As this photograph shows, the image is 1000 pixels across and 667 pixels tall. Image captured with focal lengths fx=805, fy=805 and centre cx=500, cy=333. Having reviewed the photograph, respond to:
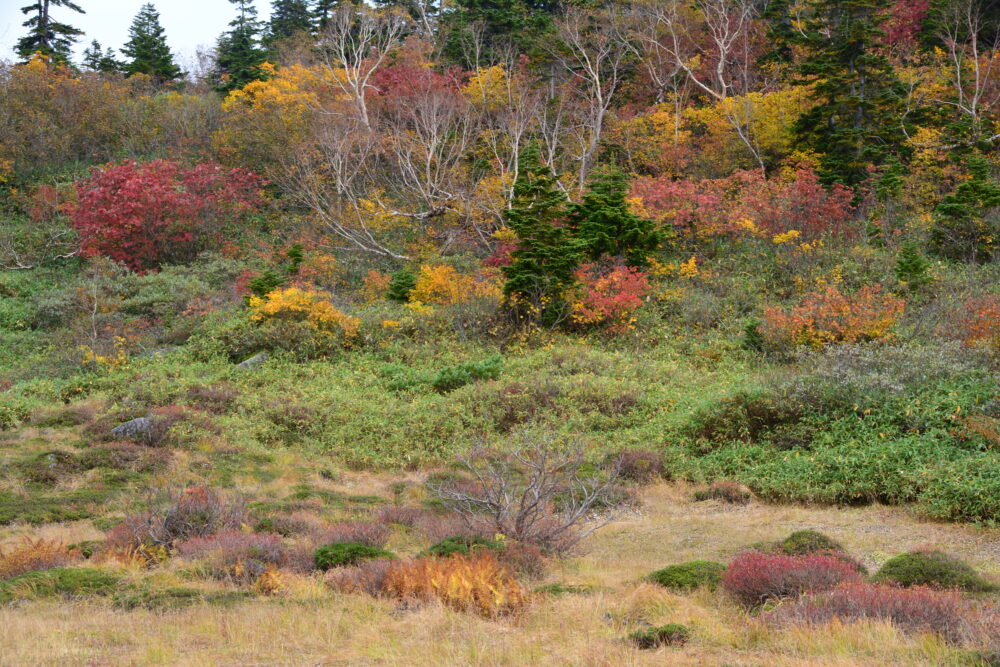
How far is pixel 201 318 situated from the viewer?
24.0 m

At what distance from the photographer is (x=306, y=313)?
850 inches

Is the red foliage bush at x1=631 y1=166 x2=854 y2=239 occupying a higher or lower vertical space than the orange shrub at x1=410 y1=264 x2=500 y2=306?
higher

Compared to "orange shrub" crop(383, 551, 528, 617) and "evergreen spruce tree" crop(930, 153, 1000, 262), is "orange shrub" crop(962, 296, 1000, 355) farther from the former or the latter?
"orange shrub" crop(383, 551, 528, 617)

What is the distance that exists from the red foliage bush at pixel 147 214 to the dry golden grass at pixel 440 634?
25.4 m

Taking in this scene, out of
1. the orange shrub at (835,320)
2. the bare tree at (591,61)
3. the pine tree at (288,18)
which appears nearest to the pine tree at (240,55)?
the pine tree at (288,18)

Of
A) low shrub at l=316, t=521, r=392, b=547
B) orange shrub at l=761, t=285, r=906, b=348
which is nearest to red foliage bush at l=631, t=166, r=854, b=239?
orange shrub at l=761, t=285, r=906, b=348

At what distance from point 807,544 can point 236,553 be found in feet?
20.3

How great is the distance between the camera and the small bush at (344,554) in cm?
863

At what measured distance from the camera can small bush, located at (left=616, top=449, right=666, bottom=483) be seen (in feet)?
43.3

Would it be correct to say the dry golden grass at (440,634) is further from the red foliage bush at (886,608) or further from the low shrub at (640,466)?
the low shrub at (640,466)

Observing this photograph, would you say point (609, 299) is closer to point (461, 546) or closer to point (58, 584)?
point (461, 546)

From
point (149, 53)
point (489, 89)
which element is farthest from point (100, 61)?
point (489, 89)

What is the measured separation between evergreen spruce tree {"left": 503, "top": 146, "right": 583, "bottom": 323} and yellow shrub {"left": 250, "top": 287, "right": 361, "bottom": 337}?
14.4 ft

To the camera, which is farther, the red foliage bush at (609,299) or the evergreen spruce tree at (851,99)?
the evergreen spruce tree at (851,99)
